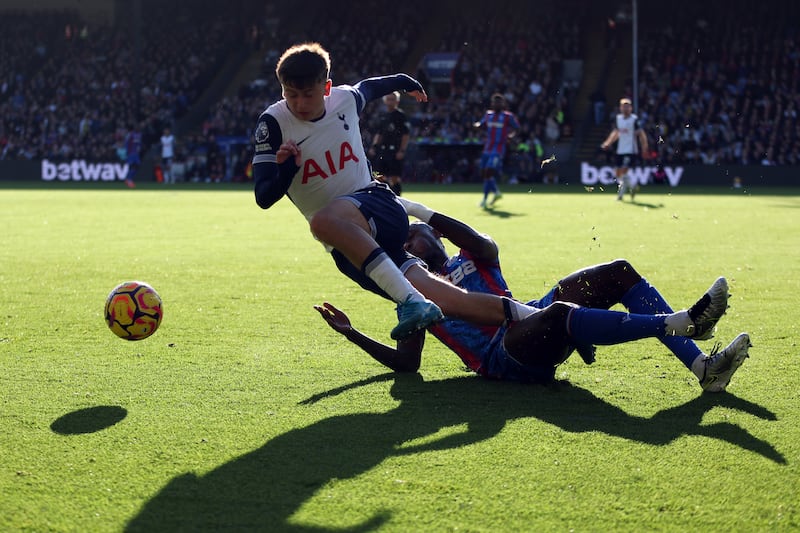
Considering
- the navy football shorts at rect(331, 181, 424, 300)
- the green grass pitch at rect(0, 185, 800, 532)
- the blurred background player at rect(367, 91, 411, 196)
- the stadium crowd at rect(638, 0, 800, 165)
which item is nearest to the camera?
the green grass pitch at rect(0, 185, 800, 532)

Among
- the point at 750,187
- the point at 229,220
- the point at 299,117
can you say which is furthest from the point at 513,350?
the point at 750,187

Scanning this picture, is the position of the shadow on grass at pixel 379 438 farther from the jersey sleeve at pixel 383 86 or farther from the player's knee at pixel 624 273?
the jersey sleeve at pixel 383 86

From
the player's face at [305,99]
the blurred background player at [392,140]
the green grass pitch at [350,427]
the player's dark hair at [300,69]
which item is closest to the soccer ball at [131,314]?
the green grass pitch at [350,427]

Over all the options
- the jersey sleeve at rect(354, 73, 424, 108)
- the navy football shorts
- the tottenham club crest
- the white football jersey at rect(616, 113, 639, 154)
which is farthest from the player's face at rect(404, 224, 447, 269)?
the white football jersey at rect(616, 113, 639, 154)

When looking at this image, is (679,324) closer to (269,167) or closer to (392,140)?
(269,167)

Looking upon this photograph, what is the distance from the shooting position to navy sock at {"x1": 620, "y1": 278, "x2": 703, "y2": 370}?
14.7 ft

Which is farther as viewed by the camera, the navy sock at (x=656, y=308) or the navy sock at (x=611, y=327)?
the navy sock at (x=656, y=308)

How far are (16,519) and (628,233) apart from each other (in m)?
11.0

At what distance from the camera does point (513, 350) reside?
443 cm

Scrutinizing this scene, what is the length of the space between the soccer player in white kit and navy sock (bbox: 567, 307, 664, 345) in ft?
1.26

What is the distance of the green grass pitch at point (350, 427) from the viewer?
3037 mm

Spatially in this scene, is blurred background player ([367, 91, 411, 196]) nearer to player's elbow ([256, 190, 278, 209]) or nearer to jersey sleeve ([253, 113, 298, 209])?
jersey sleeve ([253, 113, 298, 209])

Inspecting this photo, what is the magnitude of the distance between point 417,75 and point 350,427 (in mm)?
30525

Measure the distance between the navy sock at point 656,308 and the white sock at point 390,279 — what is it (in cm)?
105
